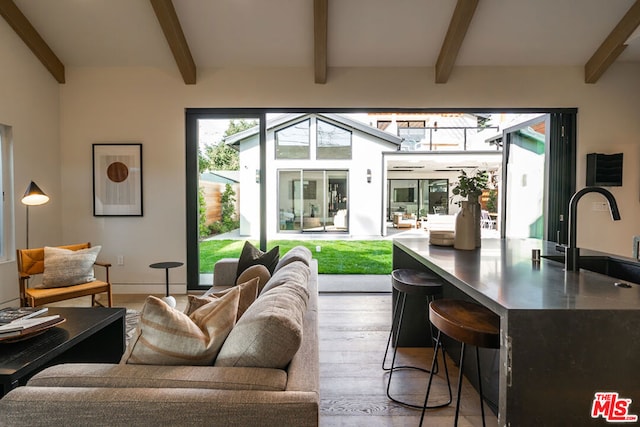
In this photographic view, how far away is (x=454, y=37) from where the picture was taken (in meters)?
3.96

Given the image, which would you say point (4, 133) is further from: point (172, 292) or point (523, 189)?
point (523, 189)

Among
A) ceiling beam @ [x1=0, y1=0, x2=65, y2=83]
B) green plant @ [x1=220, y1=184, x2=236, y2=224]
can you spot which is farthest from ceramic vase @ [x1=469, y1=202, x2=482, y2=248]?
ceiling beam @ [x1=0, y1=0, x2=65, y2=83]

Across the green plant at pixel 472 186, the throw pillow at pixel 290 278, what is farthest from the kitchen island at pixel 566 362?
the green plant at pixel 472 186

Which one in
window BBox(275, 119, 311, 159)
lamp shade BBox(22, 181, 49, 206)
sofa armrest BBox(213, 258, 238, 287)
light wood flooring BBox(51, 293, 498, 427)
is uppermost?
window BBox(275, 119, 311, 159)

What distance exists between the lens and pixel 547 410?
112cm

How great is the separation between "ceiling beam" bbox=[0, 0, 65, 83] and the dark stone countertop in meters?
4.74

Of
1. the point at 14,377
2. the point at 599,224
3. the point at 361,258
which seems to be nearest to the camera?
the point at 14,377

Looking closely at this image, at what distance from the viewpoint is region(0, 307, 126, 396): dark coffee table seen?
1675mm

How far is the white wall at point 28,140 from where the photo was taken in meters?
3.98

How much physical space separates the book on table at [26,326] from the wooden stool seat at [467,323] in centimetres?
209

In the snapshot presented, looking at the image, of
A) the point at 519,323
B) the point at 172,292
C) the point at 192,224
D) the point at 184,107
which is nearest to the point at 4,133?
the point at 184,107

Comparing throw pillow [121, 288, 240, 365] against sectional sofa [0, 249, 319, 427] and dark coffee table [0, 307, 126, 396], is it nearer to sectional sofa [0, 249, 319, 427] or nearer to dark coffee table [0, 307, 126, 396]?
sectional sofa [0, 249, 319, 427]

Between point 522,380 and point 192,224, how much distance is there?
14.0 feet

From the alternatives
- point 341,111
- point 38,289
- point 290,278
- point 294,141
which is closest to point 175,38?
point 341,111
